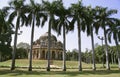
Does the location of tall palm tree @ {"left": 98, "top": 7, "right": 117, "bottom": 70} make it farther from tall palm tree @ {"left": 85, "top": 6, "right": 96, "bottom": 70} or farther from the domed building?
the domed building

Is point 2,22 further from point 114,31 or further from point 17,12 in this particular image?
point 114,31

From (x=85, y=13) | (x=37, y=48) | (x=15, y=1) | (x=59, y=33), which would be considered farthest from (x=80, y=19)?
(x=37, y=48)

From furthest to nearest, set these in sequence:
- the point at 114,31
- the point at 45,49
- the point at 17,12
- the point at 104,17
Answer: the point at 45,49, the point at 114,31, the point at 104,17, the point at 17,12

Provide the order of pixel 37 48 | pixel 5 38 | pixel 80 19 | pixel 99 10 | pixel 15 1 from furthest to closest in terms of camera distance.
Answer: pixel 37 48 → pixel 5 38 → pixel 99 10 → pixel 80 19 → pixel 15 1

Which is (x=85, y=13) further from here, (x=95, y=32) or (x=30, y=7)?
(x=30, y=7)

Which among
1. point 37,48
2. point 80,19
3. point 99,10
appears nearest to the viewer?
point 80,19

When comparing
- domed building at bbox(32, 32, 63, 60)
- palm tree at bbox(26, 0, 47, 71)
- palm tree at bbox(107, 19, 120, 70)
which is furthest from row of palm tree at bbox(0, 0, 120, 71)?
domed building at bbox(32, 32, 63, 60)

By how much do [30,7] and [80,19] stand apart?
320 inches

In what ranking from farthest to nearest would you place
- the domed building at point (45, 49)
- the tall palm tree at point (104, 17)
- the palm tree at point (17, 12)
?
the domed building at point (45, 49) → the tall palm tree at point (104, 17) → the palm tree at point (17, 12)

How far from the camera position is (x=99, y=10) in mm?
37719

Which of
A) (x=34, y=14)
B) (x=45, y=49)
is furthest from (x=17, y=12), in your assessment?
(x=45, y=49)

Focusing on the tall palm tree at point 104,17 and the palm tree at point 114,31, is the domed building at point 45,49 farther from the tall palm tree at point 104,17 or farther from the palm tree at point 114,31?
the tall palm tree at point 104,17

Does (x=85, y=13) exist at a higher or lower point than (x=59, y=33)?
higher

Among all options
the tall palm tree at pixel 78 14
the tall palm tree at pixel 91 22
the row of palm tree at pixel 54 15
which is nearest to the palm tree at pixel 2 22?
the row of palm tree at pixel 54 15
